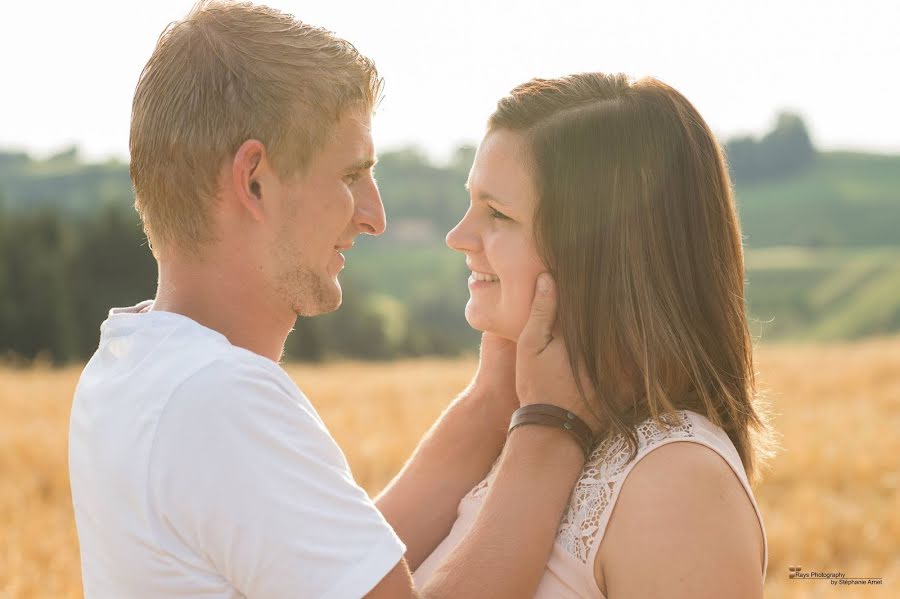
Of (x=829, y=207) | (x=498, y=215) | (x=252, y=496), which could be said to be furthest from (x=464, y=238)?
(x=829, y=207)

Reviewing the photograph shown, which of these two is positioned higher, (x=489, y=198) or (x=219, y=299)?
(x=489, y=198)

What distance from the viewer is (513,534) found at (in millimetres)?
2588

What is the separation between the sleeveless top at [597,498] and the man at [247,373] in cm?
6

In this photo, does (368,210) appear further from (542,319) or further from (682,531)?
(682,531)

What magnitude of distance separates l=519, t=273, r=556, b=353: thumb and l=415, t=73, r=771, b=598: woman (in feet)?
0.11

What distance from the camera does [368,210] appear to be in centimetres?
289

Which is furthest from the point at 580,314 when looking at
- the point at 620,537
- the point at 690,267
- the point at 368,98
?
the point at 368,98

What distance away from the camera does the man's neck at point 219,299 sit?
2.63 metres

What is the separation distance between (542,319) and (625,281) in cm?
26

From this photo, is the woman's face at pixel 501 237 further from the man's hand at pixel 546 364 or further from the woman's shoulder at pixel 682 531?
the woman's shoulder at pixel 682 531

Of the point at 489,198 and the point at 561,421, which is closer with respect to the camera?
the point at 561,421

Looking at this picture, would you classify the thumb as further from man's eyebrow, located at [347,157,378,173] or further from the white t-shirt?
the white t-shirt

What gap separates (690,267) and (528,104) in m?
0.69

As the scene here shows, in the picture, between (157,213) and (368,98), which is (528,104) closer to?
(368,98)
